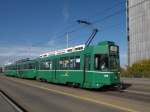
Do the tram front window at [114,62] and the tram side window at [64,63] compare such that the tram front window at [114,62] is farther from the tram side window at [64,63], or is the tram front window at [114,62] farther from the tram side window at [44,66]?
the tram side window at [44,66]

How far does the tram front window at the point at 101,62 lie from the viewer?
2809cm

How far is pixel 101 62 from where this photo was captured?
28.3 meters

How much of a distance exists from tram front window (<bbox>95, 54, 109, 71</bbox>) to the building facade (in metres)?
47.8

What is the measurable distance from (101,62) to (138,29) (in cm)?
5214

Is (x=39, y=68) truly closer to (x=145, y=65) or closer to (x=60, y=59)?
(x=60, y=59)

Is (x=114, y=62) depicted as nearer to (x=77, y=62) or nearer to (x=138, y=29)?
(x=77, y=62)

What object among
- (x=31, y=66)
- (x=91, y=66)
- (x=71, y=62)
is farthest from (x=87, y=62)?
(x=31, y=66)

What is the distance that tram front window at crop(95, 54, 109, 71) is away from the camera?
28.1 meters

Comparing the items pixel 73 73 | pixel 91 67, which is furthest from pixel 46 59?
pixel 91 67

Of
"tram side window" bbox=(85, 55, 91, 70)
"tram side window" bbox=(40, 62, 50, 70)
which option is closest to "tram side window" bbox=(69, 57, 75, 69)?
"tram side window" bbox=(85, 55, 91, 70)

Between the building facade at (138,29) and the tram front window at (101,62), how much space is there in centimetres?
4783

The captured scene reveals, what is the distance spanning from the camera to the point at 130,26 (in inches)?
3253

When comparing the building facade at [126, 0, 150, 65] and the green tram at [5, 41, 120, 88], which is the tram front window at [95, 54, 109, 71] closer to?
the green tram at [5, 41, 120, 88]

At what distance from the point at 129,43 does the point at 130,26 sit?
355 centimetres
